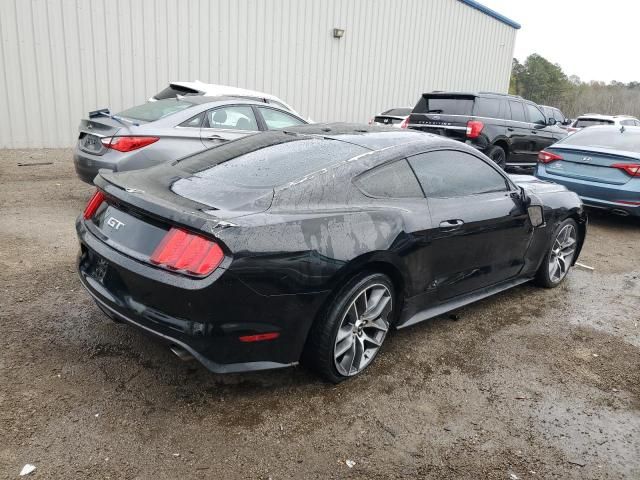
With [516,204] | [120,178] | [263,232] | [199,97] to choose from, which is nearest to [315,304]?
[263,232]

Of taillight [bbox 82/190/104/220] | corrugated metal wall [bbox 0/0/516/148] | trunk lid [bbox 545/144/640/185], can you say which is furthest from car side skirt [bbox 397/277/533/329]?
corrugated metal wall [bbox 0/0/516/148]

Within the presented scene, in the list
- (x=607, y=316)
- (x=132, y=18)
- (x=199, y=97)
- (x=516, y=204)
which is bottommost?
(x=607, y=316)

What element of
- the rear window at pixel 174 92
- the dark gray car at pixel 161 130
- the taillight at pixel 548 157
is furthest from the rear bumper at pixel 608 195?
the rear window at pixel 174 92

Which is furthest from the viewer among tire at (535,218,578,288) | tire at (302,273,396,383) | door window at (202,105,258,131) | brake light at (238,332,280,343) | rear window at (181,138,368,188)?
door window at (202,105,258,131)

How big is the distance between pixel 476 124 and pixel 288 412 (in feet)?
26.2

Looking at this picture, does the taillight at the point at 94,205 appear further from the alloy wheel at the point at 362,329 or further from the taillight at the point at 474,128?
the taillight at the point at 474,128

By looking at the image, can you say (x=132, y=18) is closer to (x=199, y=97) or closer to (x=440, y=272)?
(x=199, y=97)

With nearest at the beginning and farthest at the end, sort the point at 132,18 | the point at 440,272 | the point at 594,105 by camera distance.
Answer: the point at 440,272 → the point at 132,18 → the point at 594,105

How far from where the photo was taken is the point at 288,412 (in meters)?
2.85

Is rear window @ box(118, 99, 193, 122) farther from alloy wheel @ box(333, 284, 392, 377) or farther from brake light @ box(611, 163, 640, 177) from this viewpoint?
brake light @ box(611, 163, 640, 177)

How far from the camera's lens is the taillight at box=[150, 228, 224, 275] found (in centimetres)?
248

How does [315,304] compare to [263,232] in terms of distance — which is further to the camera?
[315,304]

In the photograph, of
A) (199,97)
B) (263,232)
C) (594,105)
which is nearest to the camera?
(263,232)

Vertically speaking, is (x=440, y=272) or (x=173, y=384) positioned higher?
(x=440, y=272)
